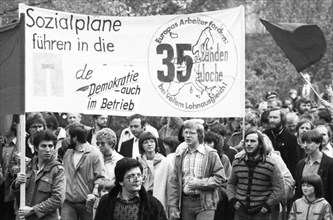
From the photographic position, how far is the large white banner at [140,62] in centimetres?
1459

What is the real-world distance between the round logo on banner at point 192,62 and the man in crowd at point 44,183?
1990 millimetres

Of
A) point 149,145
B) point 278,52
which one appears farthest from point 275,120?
point 278,52

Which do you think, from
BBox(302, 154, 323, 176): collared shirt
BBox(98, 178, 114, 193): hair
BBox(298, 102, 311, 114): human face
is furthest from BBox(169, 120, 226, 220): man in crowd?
BBox(298, 102, 311, 114): human face

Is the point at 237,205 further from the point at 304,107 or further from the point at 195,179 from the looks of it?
the point at 304,107

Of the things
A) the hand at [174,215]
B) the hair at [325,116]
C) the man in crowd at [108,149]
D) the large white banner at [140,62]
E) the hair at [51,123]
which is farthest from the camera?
the hair at [325,116]

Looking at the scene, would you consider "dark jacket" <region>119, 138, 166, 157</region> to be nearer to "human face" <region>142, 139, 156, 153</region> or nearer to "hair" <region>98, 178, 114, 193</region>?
"human face" <region>142, 139, 156, 153</region>

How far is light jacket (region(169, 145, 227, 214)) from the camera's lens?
14977 millimetres

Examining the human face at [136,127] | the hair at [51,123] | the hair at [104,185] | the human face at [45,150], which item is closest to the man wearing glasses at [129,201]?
the human face at [45,150]

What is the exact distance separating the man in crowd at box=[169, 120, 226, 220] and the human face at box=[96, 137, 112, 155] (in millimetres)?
1078

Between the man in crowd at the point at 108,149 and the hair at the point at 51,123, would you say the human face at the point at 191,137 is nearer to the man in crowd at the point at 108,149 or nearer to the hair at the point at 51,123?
the man in crowd at the point at 108,149

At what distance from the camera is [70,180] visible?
50.1ft

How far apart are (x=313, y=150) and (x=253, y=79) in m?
17.0

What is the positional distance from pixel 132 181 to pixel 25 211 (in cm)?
267

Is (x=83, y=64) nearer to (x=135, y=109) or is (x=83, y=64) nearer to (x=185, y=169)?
(x=135, y=109)
